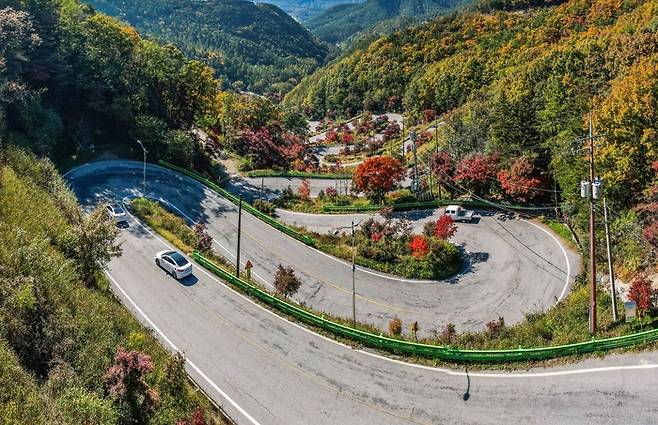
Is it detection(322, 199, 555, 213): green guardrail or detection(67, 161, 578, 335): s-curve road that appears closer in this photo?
detection(67, 161, 578, 335): s-curve road

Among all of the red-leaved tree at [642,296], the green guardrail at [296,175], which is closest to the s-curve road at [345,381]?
the red-leaved tree at [642,296]

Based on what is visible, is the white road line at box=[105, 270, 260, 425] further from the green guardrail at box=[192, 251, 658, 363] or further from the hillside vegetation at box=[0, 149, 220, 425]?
the green guardrail at box=[192, 251, 658, 363]

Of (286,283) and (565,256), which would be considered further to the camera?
(565,256)

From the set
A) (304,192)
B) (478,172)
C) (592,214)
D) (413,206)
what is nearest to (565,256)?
(478,172)

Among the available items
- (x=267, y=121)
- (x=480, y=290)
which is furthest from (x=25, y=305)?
(x=267, y=121)

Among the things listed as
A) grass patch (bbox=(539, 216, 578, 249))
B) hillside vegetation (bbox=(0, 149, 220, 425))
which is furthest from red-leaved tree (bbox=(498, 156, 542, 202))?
hillside vegetation (bbox=(0, 149, 220, 425))

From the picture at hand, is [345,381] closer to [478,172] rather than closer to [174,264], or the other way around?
[174,264]
